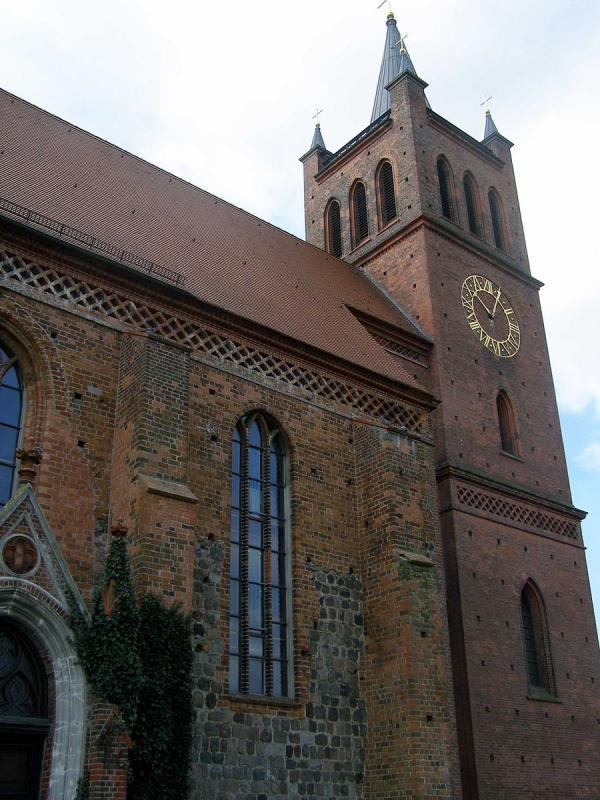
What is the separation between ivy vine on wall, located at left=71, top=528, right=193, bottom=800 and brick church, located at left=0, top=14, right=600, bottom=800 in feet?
0.44

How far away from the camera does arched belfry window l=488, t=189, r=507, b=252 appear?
2847 cm

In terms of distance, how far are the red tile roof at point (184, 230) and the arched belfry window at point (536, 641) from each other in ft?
20.5

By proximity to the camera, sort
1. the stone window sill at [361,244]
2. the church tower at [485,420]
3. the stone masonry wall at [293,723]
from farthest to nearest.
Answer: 1. the stone window sill at [361,244]
2. the church tower at [485,420]
3. the stone masonry wall at [293,723]

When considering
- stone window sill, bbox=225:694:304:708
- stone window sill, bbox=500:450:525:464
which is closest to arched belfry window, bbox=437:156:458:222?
stone window sill, bbox=500:450:525:464

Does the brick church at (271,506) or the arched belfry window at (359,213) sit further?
the arched belfry window at (359,213)

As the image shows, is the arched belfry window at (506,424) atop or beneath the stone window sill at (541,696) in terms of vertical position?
atop

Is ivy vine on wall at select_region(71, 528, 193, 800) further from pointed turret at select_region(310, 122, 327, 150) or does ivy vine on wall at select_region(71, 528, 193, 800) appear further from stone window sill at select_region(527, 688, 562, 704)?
pointed turret at select_region(310, 122, 327, 150)

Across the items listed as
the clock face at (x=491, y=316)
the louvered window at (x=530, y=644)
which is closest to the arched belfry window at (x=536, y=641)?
the louvered window at (x=530, y=644)

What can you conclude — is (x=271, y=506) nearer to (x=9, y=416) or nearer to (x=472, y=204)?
(x=9, y=416)

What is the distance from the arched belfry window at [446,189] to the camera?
2722cm

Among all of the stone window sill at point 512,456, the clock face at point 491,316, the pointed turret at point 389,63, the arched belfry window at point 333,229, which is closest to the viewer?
the stone window sill at point 512,456

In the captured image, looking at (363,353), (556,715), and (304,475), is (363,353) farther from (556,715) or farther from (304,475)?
(556,715)

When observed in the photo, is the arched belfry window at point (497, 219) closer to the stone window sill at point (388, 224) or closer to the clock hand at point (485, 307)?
the clock hand at point (485, 307)

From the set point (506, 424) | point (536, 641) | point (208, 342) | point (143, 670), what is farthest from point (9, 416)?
point (506, 424)
